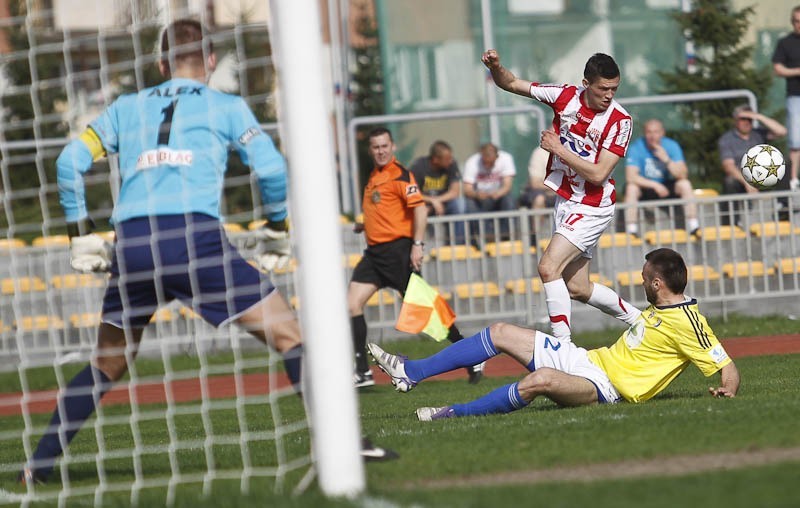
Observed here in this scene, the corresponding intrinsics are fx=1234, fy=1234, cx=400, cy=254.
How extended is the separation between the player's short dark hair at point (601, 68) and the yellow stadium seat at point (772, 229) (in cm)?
657

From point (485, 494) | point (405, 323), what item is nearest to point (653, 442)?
point (485, 494)

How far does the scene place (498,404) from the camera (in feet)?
24.6

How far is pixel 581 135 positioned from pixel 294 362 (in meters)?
3.58

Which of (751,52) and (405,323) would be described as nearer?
(405,323)

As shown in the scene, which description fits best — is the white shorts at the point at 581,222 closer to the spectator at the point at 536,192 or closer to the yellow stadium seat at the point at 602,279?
the yellow stadium seat at the point at 602,279

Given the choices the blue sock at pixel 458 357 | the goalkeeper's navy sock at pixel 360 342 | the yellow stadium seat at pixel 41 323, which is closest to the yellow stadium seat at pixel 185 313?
the yellow stadium seat at pixel 41 323

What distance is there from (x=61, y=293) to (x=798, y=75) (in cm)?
958

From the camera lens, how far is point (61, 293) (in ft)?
49.0

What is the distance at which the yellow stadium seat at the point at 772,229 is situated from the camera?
14.4 metres

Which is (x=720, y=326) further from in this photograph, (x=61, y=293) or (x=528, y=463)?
(x=528, y=463)

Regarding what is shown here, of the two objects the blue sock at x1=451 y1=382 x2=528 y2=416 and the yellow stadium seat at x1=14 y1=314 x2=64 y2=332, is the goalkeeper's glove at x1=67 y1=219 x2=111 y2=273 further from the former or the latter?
the yellow stadium seat at x1=14 y1=314 x2=64 y2=332

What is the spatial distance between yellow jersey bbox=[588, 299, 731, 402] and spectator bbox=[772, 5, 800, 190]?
8947mm

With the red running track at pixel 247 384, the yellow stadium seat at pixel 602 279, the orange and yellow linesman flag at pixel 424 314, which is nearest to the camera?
the orange and yellow linesman flag at pixel 424 314

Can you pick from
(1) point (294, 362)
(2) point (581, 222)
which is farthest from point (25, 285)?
(1) point (294, 362)
